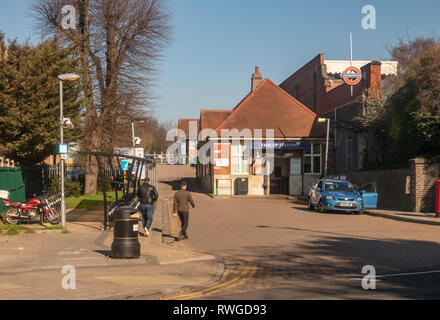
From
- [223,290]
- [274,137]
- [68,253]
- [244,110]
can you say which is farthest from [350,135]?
[223,290]

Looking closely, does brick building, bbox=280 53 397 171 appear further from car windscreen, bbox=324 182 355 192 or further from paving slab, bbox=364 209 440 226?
paving slab, bbox=364 209 440 226

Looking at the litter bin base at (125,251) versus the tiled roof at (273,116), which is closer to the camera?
the litter bin base at (125,251)

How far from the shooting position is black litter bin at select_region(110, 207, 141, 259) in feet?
40.3

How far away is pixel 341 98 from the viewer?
143ft

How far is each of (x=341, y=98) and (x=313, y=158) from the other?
218 inches

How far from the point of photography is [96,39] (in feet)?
111

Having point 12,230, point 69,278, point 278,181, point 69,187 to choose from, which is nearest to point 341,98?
point 278,181

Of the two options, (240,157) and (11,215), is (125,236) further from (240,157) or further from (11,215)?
(240,157)

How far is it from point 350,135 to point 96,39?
19325 mm

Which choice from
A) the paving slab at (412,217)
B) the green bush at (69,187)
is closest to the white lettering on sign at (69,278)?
the paving slab at (412,217)

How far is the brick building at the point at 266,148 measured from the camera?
1603 inches

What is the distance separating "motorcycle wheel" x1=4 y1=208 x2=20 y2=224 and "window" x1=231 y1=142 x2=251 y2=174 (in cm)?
2313

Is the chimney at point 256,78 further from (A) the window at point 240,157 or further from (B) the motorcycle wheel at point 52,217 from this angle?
(B) the motorcycle wheel at point 52,217
